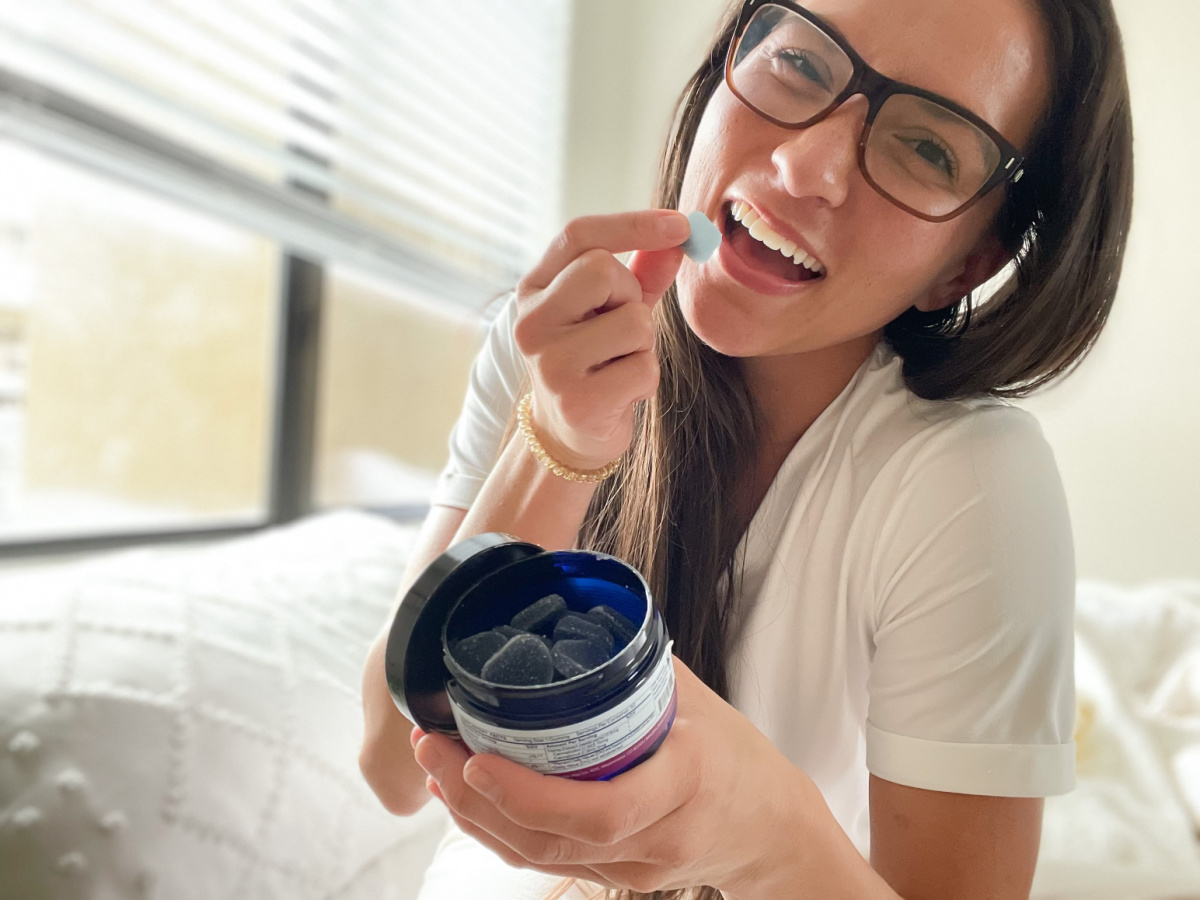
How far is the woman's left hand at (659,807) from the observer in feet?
1.25

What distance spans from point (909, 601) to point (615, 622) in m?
0.35

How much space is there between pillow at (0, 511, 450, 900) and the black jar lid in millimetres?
470

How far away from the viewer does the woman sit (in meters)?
0.56

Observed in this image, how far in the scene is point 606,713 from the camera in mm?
364

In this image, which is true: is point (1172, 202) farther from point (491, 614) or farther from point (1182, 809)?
point (491, 614)

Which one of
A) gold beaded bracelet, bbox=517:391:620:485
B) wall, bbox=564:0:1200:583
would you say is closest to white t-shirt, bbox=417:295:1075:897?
gold beaded bracelet, bbox=517:391:620:485

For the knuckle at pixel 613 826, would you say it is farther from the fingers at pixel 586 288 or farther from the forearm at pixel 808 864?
the fingers at pixel 586 288

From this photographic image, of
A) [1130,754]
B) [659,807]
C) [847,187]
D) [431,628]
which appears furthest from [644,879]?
[1130,754]

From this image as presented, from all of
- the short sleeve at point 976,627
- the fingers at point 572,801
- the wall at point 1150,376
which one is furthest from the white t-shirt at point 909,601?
the wall at point 1150,376

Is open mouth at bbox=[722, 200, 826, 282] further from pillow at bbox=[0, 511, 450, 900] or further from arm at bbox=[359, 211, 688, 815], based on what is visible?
pillow at bbox=[0, 511, 450, 900]

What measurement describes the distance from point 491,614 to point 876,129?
0.48 metres

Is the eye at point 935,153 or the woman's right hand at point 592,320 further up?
the eye at point 935,153

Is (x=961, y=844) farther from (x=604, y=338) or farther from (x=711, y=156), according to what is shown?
(x=711, y=156)

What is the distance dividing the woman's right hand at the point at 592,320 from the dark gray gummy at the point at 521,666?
0.20 meters
